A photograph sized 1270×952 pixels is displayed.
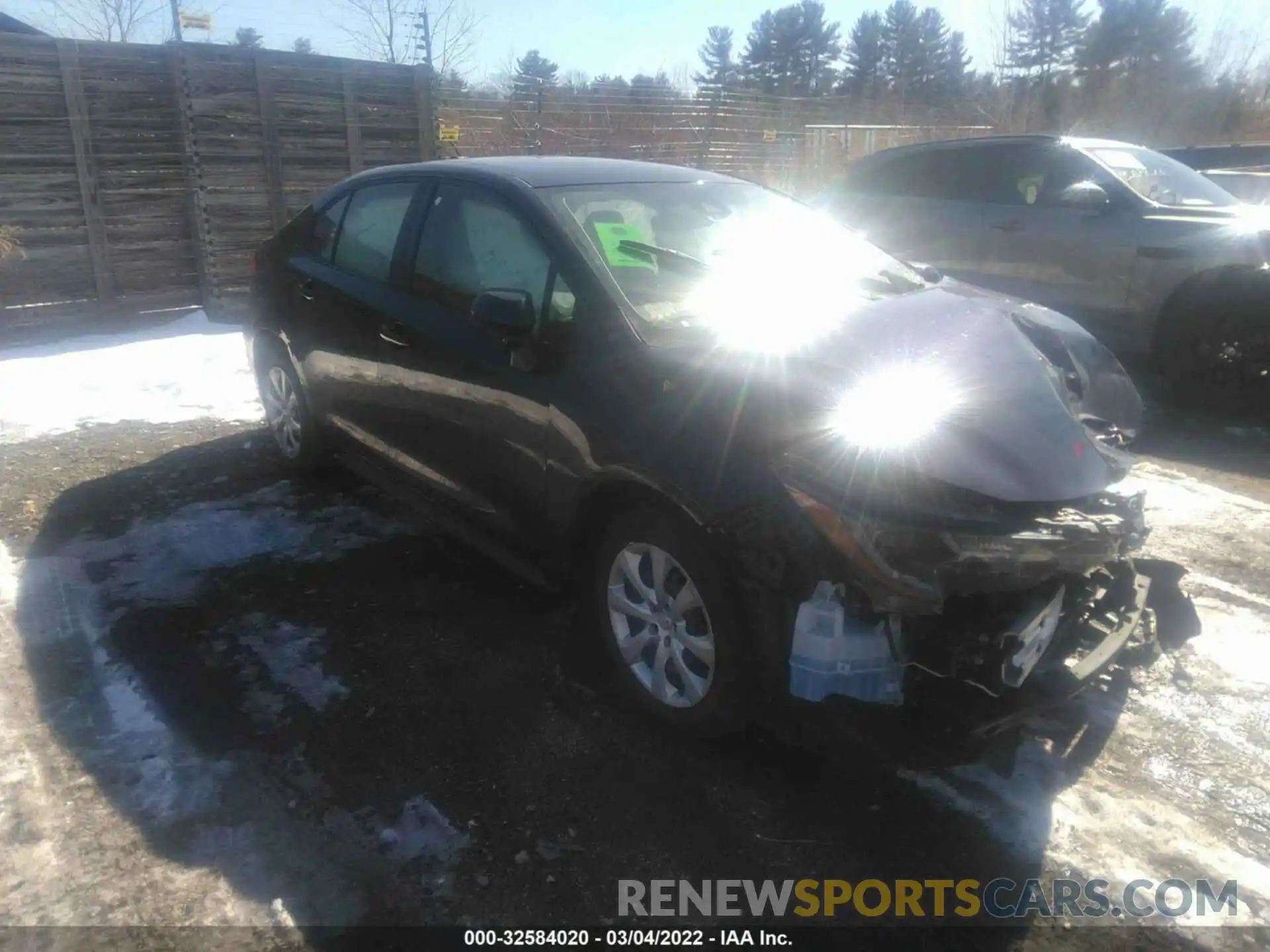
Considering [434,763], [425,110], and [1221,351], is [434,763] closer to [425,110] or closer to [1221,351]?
[1221,351]

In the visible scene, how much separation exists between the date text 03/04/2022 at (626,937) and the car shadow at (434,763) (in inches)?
1.3

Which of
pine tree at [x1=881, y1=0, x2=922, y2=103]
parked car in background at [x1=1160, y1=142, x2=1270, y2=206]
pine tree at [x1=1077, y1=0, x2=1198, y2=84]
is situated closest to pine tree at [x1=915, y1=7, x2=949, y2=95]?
pine tree at [x1=881, y1=0, x2=922, y2=103]

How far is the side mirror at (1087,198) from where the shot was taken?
6387 mm

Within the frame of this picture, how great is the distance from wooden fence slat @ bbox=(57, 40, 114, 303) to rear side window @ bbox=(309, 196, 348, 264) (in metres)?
5.24

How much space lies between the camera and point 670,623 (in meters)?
2.86

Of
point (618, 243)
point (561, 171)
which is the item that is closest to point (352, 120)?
point (561, 171)

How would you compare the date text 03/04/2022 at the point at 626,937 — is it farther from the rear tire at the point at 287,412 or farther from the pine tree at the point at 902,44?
the pine tree at the point at 902,44

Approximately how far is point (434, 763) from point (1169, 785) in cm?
221

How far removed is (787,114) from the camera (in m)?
21.1

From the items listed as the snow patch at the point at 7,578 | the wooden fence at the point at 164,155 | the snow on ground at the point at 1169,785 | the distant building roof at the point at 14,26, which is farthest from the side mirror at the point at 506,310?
the distant building roof at the point at 14,26

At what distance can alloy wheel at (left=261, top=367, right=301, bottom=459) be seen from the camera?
507cm

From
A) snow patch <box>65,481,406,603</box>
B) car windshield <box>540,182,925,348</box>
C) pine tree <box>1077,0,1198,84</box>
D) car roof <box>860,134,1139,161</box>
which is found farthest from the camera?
pine tree <box>1077,0,1198,84</box>

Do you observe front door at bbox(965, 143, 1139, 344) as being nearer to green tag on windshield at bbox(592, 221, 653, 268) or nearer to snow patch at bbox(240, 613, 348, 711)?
green tag on windshield at bbox(592, 221, 653, 268)

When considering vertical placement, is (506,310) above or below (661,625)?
above
